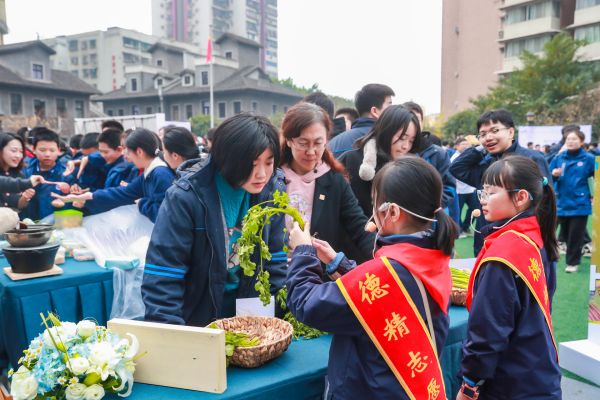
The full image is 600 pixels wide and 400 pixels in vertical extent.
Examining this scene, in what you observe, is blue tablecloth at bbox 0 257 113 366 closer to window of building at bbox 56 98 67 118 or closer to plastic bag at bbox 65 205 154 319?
plastic bag at bbox 65 205 154 319

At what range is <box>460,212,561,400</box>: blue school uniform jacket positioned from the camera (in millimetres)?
1755

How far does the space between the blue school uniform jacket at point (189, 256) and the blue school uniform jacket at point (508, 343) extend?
100 cm

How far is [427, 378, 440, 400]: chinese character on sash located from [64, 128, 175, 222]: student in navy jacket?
2740 mm

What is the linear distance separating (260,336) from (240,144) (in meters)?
0.70

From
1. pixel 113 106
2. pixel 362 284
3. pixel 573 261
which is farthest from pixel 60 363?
pixel 113 106

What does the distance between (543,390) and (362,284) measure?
1006mm

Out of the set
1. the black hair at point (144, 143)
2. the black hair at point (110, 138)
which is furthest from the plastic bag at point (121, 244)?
the black hair at point (110, 138)

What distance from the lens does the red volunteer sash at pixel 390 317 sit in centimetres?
130

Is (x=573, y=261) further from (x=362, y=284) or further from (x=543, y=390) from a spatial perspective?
(x=362, y=284)

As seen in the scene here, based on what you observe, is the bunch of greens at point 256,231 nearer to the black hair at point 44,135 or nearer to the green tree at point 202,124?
the black hair at point 44,135

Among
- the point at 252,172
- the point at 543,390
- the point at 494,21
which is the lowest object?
the point at 543,390

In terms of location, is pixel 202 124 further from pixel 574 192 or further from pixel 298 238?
pixel 298 238

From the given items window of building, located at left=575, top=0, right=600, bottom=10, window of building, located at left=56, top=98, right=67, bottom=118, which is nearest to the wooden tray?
window of building, located at left=575, top=0, right=600, bottom=10

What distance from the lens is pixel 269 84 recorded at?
37.3 m
